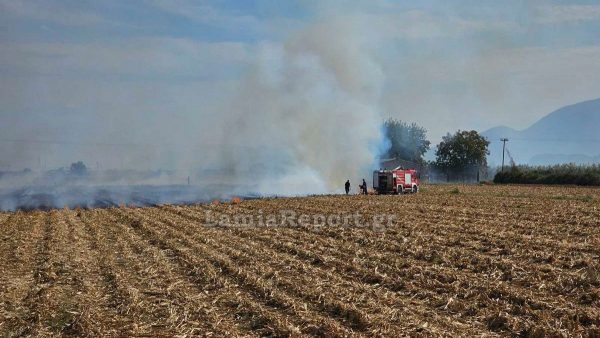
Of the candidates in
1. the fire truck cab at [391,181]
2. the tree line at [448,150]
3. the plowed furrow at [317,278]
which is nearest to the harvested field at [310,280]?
the plowed furrow at [317,278]

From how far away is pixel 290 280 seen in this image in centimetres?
1274

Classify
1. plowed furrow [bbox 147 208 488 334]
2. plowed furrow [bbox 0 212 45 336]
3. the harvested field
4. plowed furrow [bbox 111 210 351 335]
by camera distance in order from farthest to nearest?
plowed furrow [bbox 147 208 488 334] → plowed furrow [bbox 0 212 45 336] → the harvested field → plowed furrow [bbox 111 210 351 335]

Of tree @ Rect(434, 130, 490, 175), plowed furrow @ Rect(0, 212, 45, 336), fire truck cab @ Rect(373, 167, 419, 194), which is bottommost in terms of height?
plowed furrow @ Rect(0, 212, 45, 336)

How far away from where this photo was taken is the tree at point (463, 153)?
10069 centimetres

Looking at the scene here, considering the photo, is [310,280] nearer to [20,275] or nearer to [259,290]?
[259,290]

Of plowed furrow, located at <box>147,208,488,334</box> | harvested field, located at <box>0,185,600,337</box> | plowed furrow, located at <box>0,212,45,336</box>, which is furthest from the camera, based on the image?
plowed furrow, located at <box>147,208,488,334</box>

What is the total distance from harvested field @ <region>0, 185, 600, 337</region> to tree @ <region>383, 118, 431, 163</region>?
273ft

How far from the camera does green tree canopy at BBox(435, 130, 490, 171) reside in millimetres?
100625

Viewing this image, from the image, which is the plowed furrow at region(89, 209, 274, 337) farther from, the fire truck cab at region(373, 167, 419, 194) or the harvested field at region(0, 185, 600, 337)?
the fire truck cab at region(373, 167, 419, 194)

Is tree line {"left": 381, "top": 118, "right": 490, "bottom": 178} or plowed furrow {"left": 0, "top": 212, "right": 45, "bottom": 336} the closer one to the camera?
plowed furrow {"left": 0, "top": 212, "right": 45, "bottom": 336}

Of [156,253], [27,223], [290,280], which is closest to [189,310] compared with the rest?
[290,280]

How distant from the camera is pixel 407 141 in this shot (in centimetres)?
10919

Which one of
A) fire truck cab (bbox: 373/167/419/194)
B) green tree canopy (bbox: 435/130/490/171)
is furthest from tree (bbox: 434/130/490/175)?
fire truck cab (bbox: 373/167/419/194)

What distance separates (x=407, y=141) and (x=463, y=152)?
12.0 meters
